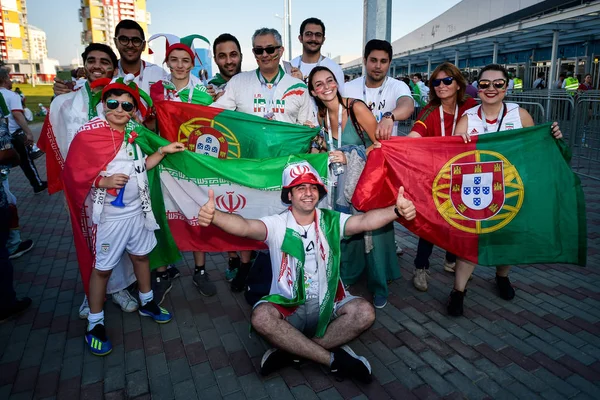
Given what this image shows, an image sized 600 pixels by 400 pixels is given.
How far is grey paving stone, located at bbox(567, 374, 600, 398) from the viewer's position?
2.88 metres

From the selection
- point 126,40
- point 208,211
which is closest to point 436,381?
point 208,211

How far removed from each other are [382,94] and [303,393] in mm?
3095

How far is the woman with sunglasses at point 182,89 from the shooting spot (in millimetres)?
4410

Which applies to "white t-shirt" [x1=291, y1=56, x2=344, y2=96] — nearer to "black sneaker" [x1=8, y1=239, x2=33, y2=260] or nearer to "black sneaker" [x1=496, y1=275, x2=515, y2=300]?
"black sneaker" [x1=496, y1=275, x2=515, y2=300]

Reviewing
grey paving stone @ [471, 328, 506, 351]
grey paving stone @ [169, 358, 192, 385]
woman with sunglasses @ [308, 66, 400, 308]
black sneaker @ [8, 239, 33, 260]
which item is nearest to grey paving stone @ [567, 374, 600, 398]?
grey paving stone @ [471, 328, 506, 351]

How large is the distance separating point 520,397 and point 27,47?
110 metres

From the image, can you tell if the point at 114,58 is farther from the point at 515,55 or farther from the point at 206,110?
the point at 515,55

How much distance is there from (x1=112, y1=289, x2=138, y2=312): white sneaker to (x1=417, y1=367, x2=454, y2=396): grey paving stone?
2.75 meters

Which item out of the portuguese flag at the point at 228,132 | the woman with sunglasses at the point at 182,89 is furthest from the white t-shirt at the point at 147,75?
the portuguese flag at the point at 228,132

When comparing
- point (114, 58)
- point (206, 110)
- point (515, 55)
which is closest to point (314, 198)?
point (206, 110)

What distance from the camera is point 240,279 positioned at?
4.55 meters

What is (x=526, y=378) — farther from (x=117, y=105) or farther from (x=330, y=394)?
(x=117, y=105)

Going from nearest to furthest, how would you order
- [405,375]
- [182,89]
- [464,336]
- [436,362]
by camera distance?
[405,375] < [436,362] < [464,336] < [182,89]

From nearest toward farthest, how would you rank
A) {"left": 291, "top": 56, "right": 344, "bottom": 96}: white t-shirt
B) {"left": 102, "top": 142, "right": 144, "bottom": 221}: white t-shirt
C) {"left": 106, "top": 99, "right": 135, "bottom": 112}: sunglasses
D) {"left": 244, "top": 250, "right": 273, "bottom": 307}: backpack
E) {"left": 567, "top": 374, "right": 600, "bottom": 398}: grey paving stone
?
{"left": 567, "top": 374, "right": 600, "bottom": 398}: grey paving stone
{"left": 106, "top": 99, "right": 135, "bottom": 112}: sunglasses
{"left": 102, "top": 142, "right": 144, "bottom": 221}: white t-shirt
{"left": 244, "top": 250, "right": 273, "bottom": 307}: backpack
{"left": 291, "top": 56, "right": 344, "bottom": 96}: white t-shirt
